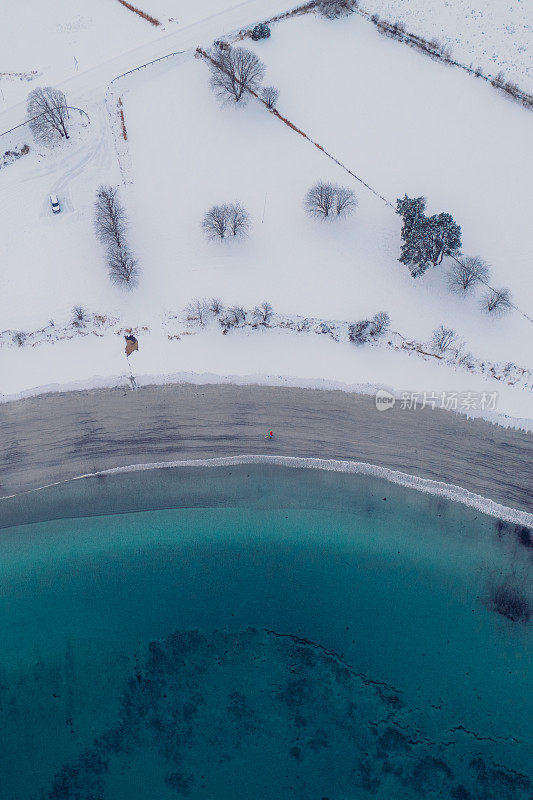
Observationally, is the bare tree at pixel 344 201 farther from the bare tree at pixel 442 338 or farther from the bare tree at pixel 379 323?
the bare tree at pixel 442 338

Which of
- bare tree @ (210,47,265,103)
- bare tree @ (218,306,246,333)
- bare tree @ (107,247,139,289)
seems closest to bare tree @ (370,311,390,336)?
bare tree @ (218,306,246,333)

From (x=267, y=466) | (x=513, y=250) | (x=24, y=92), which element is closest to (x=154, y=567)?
(x=267, y=466)

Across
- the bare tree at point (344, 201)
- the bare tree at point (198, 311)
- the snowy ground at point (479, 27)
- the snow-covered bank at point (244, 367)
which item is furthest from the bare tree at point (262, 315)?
the snowy ground at point (479, 27)

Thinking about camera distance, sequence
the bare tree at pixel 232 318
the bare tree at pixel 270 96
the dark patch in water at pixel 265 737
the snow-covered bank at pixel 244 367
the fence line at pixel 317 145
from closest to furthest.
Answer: the dark patch in water at pixel 265 737 < the snow-covered bank at pixel 244 367 < the bare tree at pixel 232 318 < the fence line at pixel 317 145 < the bare tree at pixel 270 96

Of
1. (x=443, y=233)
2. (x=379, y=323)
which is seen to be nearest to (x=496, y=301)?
(x=443, y=233)

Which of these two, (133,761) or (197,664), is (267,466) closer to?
(197,664)

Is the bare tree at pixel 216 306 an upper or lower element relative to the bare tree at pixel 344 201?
lower
